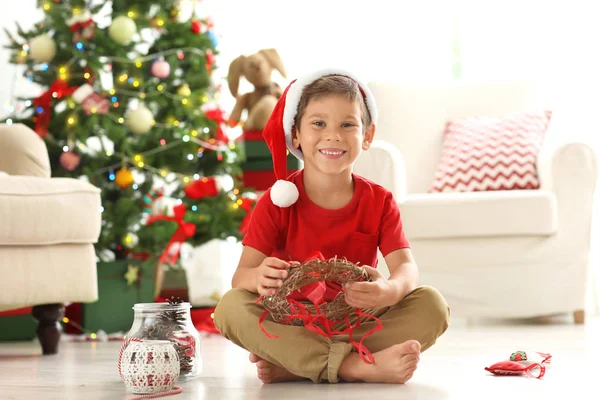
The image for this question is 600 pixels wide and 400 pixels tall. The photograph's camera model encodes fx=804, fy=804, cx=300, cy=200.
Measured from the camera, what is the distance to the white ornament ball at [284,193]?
1630 millimetres

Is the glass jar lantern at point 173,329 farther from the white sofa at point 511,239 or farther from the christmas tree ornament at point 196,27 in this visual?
the christmas tree ornament at point 196,27

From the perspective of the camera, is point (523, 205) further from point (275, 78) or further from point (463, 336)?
point (275, 78)

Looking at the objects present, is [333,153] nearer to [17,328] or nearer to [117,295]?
[117,295]

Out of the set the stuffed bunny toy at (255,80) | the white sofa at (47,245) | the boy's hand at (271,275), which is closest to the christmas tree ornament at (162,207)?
the stuffed bunny toy at (255,80)

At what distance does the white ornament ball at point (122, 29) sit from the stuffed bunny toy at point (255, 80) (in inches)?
25.4

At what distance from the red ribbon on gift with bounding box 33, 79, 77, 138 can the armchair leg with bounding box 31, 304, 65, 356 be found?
0.97 m

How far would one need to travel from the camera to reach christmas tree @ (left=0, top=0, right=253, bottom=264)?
3.13 m

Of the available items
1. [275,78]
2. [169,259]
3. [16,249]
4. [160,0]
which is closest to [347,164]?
[16,249]

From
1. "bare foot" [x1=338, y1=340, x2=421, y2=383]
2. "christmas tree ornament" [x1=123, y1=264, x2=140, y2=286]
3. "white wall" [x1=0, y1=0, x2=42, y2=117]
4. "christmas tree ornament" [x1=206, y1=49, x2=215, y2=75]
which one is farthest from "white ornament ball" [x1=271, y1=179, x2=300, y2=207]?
"white wall" [x1=0, y1=0, x2=42, y2=117]

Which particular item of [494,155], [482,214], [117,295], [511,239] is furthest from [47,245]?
[494,155]

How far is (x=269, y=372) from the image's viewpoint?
1.61 m

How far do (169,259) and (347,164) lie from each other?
5.30ft

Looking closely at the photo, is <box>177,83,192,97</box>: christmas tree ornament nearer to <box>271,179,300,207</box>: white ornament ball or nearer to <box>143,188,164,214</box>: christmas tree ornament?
<box>143,188,164,214</box>: christmas tree ornament

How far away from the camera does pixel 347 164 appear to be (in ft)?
5.40
